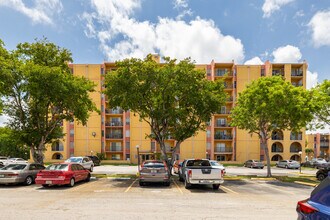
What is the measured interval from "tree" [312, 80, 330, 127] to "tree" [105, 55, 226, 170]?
26.2ft

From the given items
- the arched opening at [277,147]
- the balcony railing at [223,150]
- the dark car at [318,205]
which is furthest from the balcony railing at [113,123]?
the dark car at [318,205]

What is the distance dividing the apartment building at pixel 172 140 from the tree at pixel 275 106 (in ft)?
92.2

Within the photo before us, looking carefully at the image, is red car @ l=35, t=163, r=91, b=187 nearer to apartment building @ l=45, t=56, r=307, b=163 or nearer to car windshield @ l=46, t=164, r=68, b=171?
car windshield @ l=46, t=164, r=68, b=171

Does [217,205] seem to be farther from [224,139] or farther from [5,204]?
[224,139]

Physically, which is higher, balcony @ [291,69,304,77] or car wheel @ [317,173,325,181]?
balcony @ [291,69,304,77]

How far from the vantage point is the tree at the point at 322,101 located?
70.5 ft

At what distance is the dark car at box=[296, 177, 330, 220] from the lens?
3520 mm

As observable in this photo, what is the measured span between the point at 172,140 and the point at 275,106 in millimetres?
31341

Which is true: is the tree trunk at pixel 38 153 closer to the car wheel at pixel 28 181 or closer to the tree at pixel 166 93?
the car wheel at pixel 28 181

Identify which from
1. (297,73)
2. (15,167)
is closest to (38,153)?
(15,167)

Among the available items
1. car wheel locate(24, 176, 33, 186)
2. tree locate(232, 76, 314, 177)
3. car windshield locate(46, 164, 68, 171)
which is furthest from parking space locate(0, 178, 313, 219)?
tree locate(232, 76, 314, 177)

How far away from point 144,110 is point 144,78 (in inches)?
119

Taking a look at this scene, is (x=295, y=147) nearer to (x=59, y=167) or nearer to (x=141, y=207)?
(x=59, y=167)

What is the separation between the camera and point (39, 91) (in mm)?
19438
